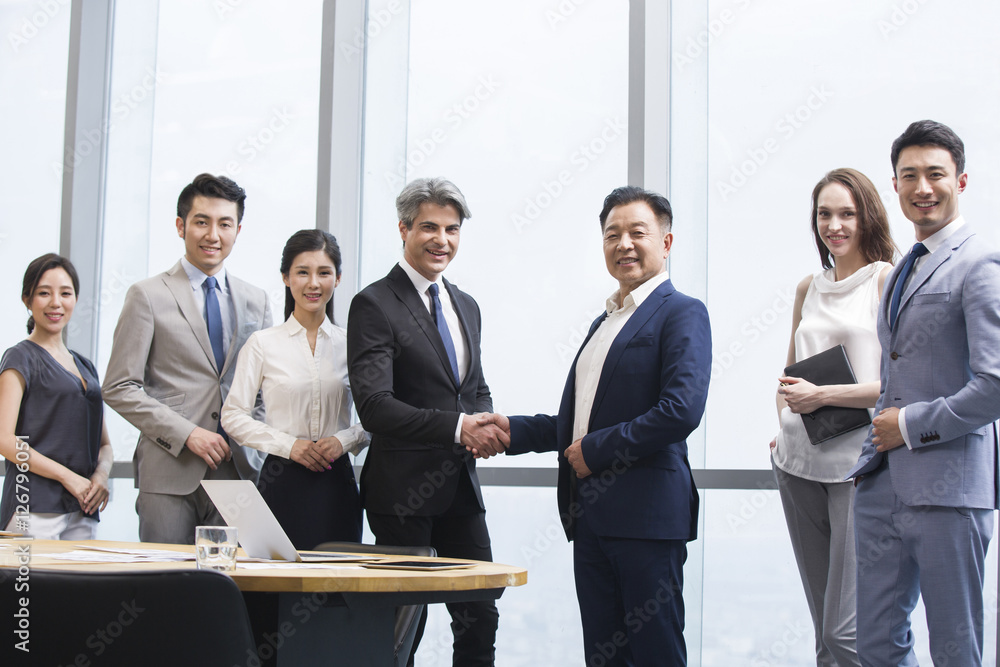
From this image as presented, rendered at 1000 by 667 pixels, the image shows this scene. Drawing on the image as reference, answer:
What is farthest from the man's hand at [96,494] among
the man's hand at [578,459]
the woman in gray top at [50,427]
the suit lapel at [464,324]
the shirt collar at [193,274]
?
the man's hand at [578,459]

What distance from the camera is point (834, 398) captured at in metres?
2.28

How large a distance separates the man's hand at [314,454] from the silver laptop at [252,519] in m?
0.82

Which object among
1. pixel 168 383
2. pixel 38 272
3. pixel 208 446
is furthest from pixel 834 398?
pixel 38 272

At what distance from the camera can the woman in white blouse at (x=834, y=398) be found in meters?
2.26

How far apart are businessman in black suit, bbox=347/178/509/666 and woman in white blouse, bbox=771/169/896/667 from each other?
3.00ft

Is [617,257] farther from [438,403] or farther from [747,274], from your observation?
[747,274]

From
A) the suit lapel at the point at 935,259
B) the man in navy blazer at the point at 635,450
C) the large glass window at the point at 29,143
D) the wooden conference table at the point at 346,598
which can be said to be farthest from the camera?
the large glass window at the point at 29,143

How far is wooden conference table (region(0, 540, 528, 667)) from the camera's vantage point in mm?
1371

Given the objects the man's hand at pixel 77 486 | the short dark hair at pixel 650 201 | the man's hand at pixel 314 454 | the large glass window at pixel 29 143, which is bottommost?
the man's hand at pixel 77 486

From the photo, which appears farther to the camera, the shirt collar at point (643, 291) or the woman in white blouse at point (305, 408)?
the woman in white blouse at point (305, 408)

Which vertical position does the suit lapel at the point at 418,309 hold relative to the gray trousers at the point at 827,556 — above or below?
above

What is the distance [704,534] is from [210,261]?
2211mm

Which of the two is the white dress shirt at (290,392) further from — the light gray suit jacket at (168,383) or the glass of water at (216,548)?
the glass of water at (216,548)

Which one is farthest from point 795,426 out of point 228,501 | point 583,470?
point 228,501
